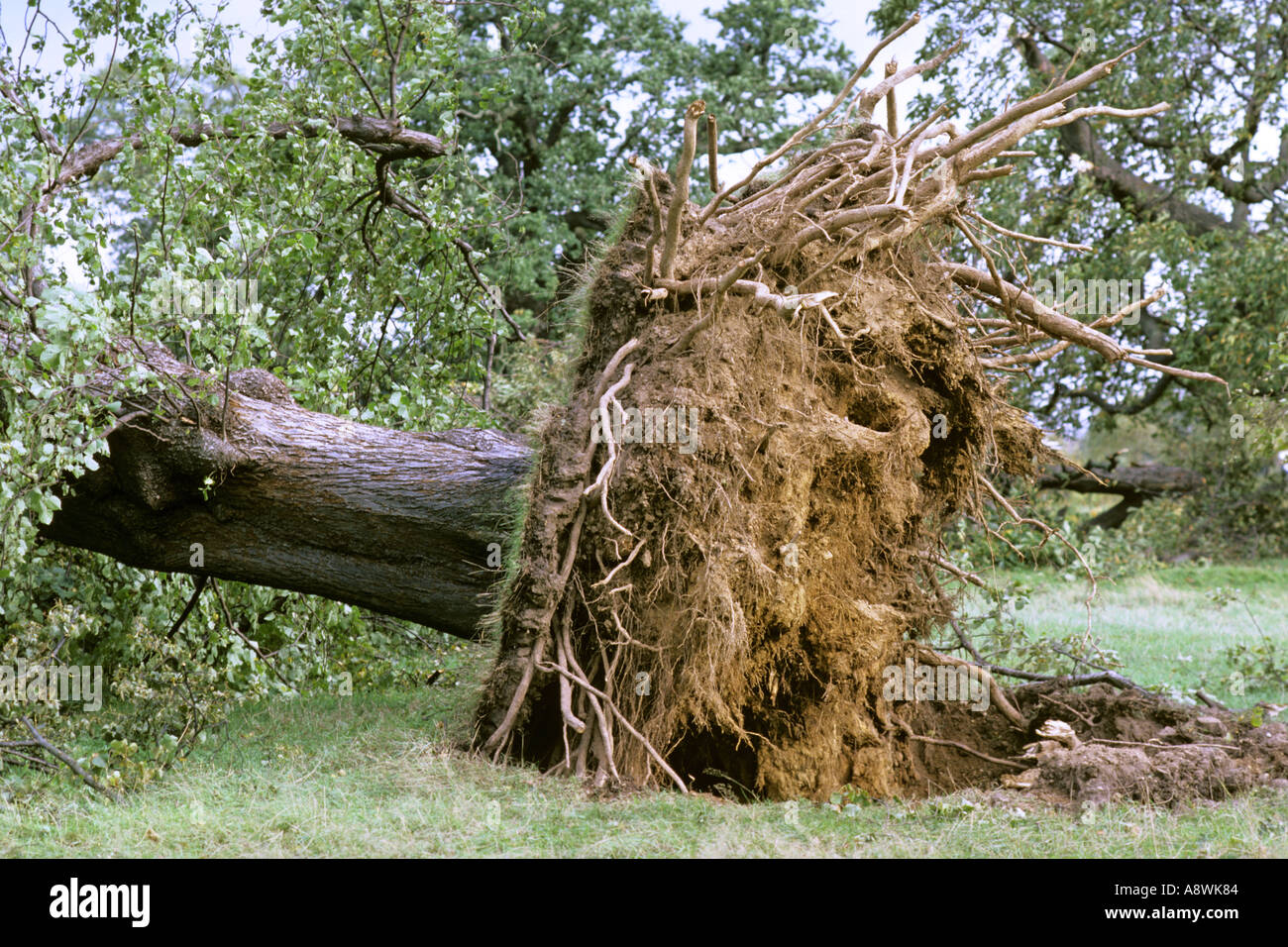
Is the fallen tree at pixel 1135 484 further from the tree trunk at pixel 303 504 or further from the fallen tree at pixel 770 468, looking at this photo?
the tree trunk at pixel 303 504

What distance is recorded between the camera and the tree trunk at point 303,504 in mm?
5887

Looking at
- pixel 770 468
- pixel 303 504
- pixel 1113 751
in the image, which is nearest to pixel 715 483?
pixel 770 468

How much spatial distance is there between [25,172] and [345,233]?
3521 mm

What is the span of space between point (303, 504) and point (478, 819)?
99.0 inches

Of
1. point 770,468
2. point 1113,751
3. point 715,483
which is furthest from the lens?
point 1113,751

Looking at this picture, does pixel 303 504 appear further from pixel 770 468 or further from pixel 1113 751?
pixel 1113 751

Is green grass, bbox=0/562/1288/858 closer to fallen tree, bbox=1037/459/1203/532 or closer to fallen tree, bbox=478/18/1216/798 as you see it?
fallen tree, bbox=478/18/1216/798

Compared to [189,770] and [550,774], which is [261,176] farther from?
[550,774]

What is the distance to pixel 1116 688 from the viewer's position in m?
6.67

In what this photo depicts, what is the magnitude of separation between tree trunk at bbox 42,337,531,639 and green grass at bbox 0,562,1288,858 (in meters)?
0.76

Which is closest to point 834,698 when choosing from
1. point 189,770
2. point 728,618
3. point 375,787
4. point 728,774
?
point 728,774

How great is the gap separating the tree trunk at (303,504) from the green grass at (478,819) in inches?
29.8

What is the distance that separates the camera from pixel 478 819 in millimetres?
4109

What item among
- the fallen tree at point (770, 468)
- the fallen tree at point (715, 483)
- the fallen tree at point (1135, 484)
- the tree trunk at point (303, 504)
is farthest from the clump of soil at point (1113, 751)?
the fallen tree at point (1135, 484)
